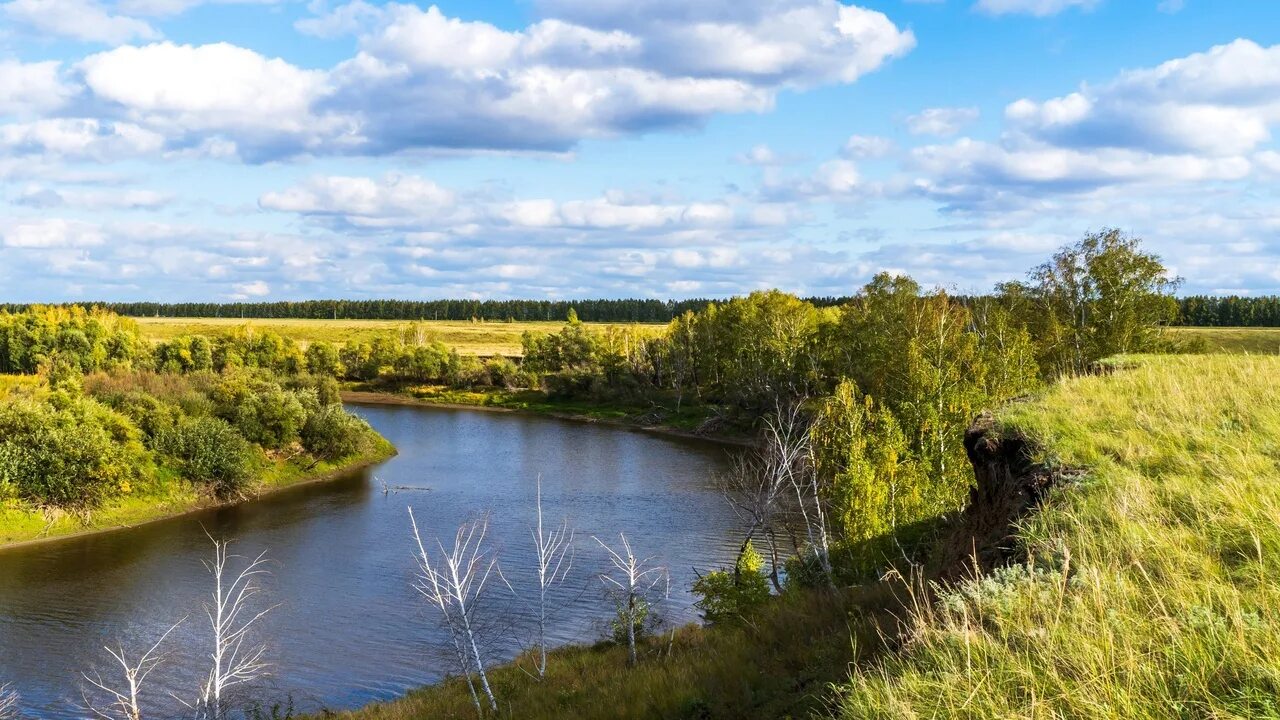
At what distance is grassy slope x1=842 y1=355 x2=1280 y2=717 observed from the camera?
5707 mm

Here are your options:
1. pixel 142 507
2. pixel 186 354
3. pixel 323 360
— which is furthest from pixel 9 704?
pixel 323 360

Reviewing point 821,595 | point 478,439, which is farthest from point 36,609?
point 478,439

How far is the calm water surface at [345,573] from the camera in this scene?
104 ft

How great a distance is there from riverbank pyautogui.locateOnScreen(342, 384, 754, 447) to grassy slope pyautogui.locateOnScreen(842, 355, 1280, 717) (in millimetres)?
79360

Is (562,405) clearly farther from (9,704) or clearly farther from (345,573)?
(9,704)

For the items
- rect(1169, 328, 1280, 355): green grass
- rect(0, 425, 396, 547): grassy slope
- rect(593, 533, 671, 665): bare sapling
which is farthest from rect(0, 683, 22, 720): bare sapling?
rect(1169, 328, 1280, 355): green grass

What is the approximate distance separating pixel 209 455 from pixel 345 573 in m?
22.7

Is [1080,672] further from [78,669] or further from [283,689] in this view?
[78,669]

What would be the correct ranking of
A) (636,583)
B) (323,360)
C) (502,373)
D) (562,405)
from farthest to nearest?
(323,360) < (502,373) < (562,405) < (636,583)

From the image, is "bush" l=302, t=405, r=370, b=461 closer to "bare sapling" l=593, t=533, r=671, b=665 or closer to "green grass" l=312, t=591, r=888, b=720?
"bare sapling" l=593, t=533, r=671, b=665

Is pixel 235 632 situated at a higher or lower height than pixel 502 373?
lower

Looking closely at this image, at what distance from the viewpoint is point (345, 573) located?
42938 mm

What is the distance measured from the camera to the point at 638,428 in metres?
101

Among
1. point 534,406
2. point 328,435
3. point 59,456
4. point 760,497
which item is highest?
point 760,497
